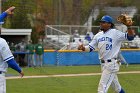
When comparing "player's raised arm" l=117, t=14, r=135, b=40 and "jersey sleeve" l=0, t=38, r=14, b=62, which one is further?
"player's raised arm" l=117, t=14, r=135, b=40

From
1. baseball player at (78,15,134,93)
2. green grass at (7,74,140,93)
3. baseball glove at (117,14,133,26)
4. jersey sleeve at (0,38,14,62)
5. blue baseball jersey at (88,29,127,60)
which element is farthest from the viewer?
green grass at (7,74,140,93)

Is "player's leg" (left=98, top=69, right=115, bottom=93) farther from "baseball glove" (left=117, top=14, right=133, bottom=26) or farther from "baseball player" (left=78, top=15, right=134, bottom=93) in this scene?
"baseball glove" (left=117, top=14, right=133, bottom=26)

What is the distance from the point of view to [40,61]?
2703cm

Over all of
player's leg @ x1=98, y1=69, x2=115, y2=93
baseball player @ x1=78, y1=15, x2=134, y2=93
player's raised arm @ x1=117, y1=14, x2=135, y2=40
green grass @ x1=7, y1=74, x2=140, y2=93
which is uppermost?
player's raised arm @ x1=117, y1=14, x2=135, y2=40

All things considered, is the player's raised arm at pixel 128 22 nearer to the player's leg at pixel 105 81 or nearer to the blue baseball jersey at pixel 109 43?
the blue baseball jersey at pixel 109 43

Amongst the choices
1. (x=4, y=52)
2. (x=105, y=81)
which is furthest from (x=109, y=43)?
(x=4, y=52)

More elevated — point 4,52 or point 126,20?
point 126,20

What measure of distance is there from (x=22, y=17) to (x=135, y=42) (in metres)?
9.78

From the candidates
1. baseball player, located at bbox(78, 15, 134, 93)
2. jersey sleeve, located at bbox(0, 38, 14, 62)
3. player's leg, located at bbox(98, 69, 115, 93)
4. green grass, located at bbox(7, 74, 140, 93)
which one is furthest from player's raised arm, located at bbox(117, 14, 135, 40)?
green grass, located at bbox(7, 74, 140, 93)

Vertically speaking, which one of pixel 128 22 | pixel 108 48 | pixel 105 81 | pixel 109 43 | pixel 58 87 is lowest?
pixel 58 87

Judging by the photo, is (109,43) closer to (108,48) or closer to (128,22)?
(108,48)

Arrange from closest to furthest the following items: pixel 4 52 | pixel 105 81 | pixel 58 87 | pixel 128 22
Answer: pixel 4 52
pixel 128 22
pixel 105 81
pixel 58 87

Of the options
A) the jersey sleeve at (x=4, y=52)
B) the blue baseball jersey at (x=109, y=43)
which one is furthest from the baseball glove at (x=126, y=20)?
the jersey sleeve at (x=4, y=52)

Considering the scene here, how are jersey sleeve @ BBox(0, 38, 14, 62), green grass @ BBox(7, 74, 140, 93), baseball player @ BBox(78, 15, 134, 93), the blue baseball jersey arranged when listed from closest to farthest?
jersey sleeve @ BBox(0, 38, 14, 62) → baseball player @ BBox(78, 15, 134, 93) → the blue baseball jersey → green grass @ BBox(7, 74, 140, 93)
